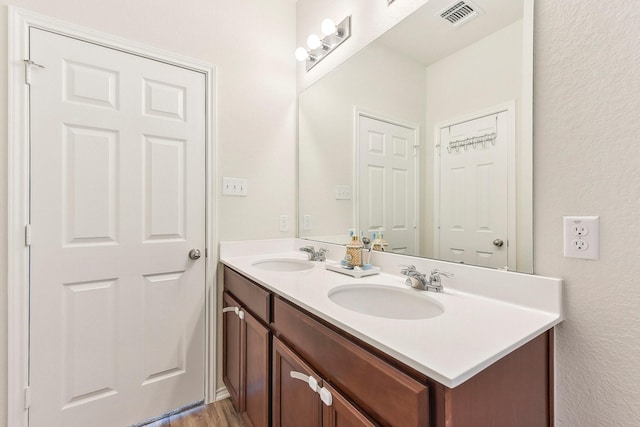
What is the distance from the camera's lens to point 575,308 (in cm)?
82

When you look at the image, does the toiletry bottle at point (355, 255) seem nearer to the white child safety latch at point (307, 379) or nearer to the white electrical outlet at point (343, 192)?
the white electrical outlet at point (343, 192)

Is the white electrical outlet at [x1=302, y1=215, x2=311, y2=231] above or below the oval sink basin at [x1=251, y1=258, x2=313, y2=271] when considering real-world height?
above

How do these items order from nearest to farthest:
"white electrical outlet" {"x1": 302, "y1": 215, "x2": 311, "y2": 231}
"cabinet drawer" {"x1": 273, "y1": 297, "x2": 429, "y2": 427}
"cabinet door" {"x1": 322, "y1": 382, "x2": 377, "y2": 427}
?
"cabinet drawer" {"x1": 273, "y1": 297, "x2": 429, "y2": 427}, "cabinet door" {"x1": 322, "y1": 382, "x2": 377, "y2": 427}, "white electrical outlet" {"x1": 302, "y1": 215, "x2": 311, "y2": 231}

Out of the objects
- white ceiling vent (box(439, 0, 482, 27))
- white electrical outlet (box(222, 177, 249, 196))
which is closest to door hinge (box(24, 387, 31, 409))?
white electrical outlet (box(222, 177, 249, 196))

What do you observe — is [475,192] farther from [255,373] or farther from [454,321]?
[255,373]

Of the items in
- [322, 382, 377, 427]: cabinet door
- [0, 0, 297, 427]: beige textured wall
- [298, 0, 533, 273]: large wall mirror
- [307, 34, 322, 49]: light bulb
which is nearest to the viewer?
[322, 382, 377, 427]: cabinet door

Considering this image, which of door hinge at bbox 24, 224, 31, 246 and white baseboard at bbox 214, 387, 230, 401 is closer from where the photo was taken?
door hinge at bbox 24, 224, 31, 246

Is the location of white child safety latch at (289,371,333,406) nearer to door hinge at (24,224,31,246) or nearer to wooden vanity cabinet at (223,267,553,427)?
wooden vanity cabinet at (223,267,553,427)

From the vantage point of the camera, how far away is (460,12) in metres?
1.11

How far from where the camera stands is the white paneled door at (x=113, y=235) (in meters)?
1.34

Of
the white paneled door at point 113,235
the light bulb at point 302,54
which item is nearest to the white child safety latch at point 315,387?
the white paneled door at point 113,235

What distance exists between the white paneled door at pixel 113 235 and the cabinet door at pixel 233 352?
15 centimetres

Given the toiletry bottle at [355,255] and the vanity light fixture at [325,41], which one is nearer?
the toiletry bottle at [355,255]

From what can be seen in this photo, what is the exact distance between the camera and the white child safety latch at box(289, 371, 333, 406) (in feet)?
2.61
